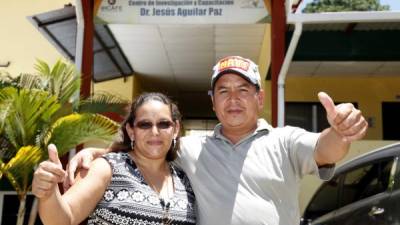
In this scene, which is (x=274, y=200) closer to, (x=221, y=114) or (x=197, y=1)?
(x=221, y=114)

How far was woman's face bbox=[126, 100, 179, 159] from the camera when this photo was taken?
8.55 ft

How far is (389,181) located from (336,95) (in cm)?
726

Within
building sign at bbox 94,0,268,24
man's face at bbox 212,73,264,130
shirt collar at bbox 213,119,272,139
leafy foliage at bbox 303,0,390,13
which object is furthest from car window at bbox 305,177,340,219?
leafy foliage at bbox 303,0,390,13

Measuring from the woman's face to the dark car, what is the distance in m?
2.61

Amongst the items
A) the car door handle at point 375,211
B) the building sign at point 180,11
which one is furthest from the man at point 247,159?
the building sign at point 180,11

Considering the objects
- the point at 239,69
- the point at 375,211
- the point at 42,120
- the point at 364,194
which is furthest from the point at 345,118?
the point at 42,120

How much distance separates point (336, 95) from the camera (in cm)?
1180

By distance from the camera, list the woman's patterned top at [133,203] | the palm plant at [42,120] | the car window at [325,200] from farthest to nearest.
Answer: the car window at [325,200] → the palm plant at [42,120] → the woman's patterned top at [133,203]

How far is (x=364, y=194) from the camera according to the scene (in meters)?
5.17

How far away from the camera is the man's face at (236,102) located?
2672 millimetres

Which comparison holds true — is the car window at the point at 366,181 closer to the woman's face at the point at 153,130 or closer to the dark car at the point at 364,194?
the dark car at the point at 364,194

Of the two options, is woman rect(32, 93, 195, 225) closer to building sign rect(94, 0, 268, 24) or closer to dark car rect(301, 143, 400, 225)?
dark car rect(301, 143, 400, 225)

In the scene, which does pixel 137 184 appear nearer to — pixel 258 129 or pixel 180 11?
pixel 258 129

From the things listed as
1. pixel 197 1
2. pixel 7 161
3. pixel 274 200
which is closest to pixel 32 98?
pixel 7 161
